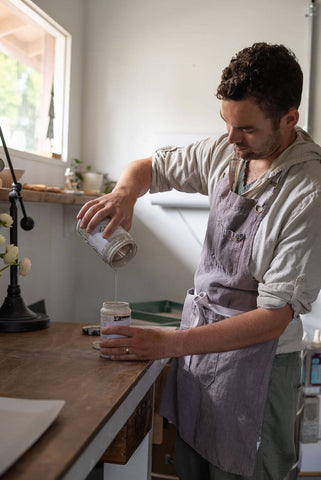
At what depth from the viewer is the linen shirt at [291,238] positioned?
1222 millimetres

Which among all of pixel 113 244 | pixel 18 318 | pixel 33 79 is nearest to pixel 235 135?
pixel 113 244

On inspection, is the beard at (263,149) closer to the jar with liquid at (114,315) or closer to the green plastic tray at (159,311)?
the jar with liquid at (114,315)

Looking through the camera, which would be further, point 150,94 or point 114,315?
point 150,94

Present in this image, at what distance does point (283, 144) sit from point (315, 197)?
19 cm

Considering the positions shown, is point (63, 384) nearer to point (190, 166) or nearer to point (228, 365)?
point (228, 365)

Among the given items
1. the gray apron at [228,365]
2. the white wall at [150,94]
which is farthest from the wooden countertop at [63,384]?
the white wall at [150,94]

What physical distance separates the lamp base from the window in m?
1.09

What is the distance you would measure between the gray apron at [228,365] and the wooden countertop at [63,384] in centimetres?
22

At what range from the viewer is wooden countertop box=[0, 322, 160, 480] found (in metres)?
0.77

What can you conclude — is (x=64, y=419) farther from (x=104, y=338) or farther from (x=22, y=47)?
(x=22, y=47)

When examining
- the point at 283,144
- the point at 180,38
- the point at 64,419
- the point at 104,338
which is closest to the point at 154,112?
the point at 180,38

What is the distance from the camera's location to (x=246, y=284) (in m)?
1.36

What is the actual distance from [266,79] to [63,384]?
81 cm

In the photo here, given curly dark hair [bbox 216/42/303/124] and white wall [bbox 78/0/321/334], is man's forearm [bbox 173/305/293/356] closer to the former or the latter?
curly dark hair [bbox 216/42/303/124]
